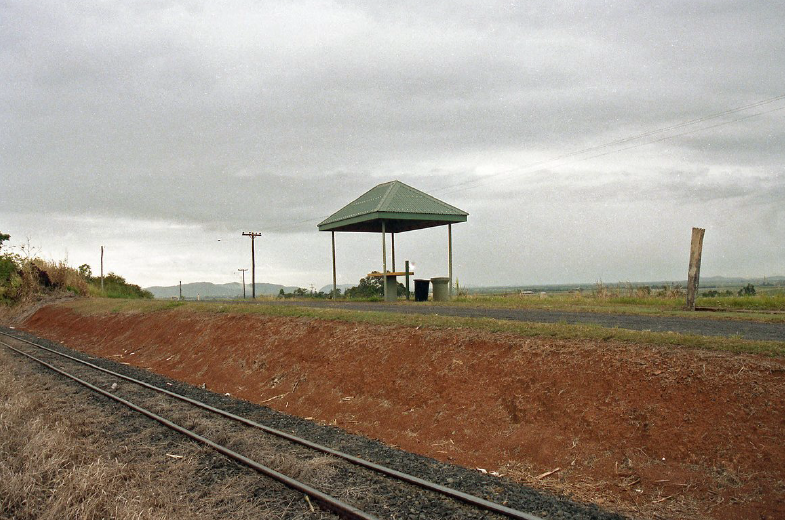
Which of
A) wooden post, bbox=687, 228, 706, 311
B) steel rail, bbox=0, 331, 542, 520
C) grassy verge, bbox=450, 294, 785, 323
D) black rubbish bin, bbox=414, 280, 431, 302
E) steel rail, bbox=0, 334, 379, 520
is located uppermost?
wooden post, bbox=687, 228, 706, 311

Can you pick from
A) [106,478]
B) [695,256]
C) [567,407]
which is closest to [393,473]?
[567,407]

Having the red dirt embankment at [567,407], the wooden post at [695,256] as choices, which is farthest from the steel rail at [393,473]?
the wooden post at [695,256]

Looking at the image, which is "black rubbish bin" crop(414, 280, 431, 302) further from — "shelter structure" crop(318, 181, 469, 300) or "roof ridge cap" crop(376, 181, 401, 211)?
"roof ridge cap" crop(376, 181, 401, 211)

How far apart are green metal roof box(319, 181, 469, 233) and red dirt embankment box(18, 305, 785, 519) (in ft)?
39.4

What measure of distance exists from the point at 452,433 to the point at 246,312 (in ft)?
38.1

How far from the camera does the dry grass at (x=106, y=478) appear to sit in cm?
541

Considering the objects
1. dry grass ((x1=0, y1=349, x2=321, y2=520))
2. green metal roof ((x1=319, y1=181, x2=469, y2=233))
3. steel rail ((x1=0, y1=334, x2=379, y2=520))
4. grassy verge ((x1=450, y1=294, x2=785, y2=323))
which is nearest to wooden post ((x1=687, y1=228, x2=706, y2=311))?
grassy verge ((x1=450, y1=294, x2=785, y2=323))

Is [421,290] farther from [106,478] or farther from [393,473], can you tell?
[106,478]

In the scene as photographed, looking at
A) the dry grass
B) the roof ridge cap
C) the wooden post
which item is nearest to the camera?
the dry grass

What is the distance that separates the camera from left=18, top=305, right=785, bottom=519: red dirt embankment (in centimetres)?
616

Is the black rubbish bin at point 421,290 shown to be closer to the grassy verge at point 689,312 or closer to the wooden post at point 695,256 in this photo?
the grassy verge at point 689,312

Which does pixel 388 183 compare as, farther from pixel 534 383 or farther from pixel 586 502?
pixel 586 502

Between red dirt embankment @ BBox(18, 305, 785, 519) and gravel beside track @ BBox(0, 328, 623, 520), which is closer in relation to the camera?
gravel beside track @ BBox(0, 328, 623, 520)

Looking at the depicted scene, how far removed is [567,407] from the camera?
25.8 feet
